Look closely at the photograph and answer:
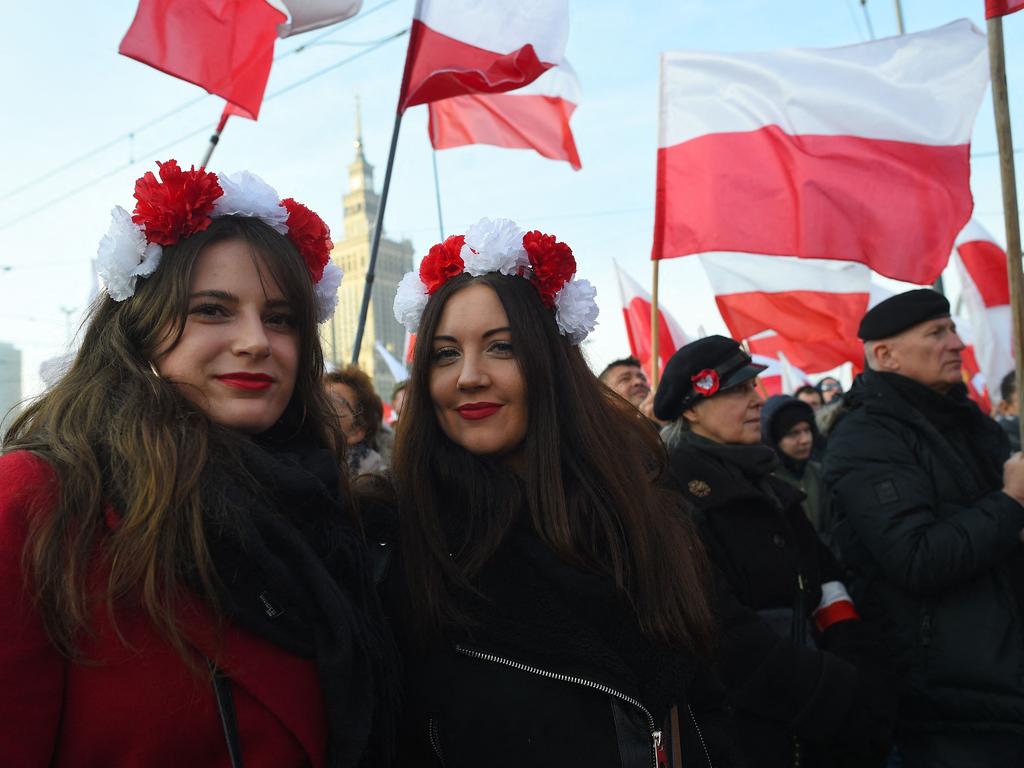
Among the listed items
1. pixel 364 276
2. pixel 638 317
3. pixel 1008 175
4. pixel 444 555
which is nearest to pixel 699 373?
pixel 1008 175

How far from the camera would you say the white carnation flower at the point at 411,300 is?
96.6 inches

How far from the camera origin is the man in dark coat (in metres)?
3.07

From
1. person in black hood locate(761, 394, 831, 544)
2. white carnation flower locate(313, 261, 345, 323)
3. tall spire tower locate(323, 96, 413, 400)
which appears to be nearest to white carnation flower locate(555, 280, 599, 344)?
white carnation flower locate(313, 261, 345, 323)

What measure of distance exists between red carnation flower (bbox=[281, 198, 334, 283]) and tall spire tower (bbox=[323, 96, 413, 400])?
2611 cm

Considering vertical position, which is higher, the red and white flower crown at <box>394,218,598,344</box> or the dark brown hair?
the red and white flower crown at <box>394,218,598,344</box>

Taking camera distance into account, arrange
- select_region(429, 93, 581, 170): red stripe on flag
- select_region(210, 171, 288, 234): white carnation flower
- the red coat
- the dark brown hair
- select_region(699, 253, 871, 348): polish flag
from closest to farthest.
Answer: the red coat, select_region(210, 171, 288, 234): white carnation flower, the dark brown hair, select_region(429, 93, 581, 170): red stripe on flag, select_region(699, 253, 871, 348): polish flag

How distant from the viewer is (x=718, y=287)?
6383mm

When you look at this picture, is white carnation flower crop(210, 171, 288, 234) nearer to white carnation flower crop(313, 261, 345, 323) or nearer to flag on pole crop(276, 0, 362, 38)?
white carnation flower crop(313, 261, 345, 323)

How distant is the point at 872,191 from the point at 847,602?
2.54 m

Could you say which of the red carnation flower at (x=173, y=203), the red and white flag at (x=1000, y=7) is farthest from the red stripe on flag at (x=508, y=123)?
the red carnation flower at (x=173, y=203)

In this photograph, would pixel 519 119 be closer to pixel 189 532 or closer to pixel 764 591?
pixel 764 591

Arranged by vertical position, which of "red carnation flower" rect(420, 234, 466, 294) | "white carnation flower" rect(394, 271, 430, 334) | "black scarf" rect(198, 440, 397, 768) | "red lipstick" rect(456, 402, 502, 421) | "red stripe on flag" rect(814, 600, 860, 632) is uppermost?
"red carnation flower" rect(420, 234, 466, 294)

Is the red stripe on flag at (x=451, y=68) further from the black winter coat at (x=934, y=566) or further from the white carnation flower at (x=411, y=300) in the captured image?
the black winter coat at (x=934, y=566)

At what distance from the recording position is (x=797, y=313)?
6.80 metres
